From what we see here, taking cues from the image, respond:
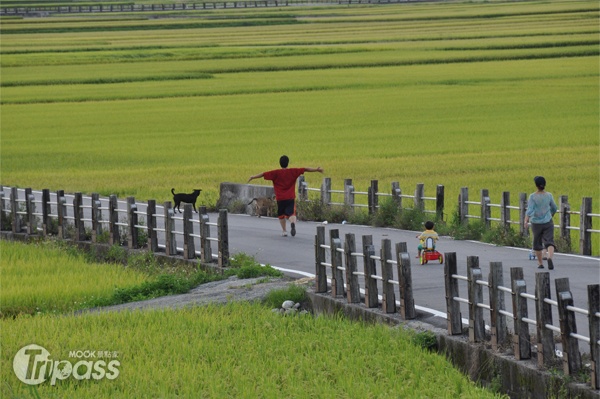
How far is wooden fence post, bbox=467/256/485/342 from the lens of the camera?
12.2 m

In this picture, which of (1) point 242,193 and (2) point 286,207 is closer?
(2) point 286,207

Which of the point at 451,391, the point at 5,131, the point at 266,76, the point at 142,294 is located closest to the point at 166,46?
the point at 266,76

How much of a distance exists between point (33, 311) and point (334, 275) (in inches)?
180

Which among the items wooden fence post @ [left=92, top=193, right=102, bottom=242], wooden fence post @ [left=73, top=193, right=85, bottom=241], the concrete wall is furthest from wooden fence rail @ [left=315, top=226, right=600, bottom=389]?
the concrete wall

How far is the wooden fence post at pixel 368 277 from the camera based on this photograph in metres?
14.4

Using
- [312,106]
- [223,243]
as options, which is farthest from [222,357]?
[312,106]

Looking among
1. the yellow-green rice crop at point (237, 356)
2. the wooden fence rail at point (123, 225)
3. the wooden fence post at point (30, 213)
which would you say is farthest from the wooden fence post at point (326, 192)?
the yellow-green rice crop at point (237, 356)

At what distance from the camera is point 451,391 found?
36.7 ft

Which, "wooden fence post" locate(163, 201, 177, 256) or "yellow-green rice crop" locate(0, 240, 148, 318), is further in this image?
"wooden fence post" locate(163, 201, 177, 256)

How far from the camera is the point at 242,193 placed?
1091 inches

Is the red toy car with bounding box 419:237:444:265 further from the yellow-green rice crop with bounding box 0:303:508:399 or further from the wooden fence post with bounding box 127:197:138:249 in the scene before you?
the wooden fence post with bounding box 127:197:138:249

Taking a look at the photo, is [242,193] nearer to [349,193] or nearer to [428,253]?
[349,193]

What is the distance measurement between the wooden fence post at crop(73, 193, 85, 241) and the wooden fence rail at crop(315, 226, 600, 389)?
8797 mm

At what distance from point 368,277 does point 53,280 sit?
6404 millimetres
